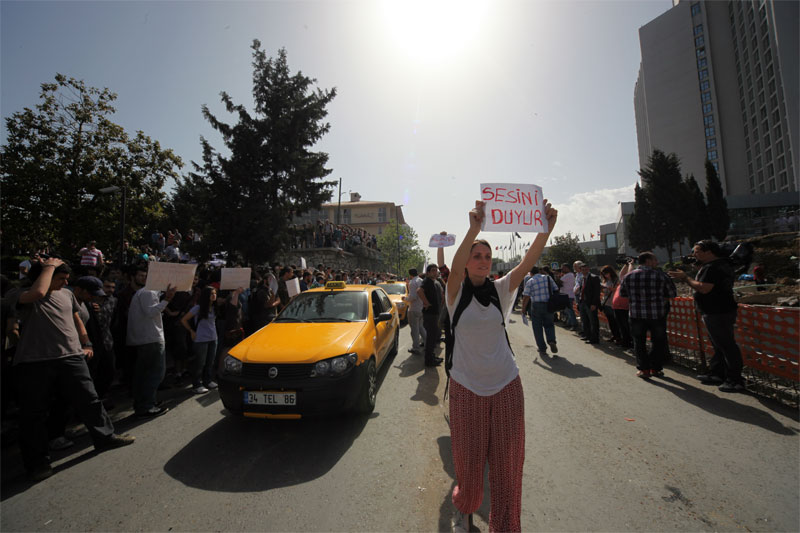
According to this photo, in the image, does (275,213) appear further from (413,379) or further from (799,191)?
(799,191)

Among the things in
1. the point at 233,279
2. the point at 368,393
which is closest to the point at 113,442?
the point at 368,393

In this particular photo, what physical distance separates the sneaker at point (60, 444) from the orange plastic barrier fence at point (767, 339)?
340 inches

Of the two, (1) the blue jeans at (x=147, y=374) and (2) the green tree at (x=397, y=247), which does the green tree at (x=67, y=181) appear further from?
(2) the green tree at (x=397, y=247)

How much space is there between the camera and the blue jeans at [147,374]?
4.46 m

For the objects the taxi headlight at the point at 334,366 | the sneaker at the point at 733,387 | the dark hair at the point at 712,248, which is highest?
the dark hair at the point at 712,248

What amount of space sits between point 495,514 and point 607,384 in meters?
4.22

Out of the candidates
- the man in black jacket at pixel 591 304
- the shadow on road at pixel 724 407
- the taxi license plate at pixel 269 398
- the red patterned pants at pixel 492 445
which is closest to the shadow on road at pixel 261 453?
the taxi license plate at pixel 269 398

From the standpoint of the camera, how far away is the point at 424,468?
3.06 meters

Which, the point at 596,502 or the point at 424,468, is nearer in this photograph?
the point at 596,502

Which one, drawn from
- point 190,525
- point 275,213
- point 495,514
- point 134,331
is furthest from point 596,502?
point 275,213

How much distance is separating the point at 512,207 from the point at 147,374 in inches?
195

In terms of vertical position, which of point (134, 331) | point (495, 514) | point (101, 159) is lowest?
point (495, 514)

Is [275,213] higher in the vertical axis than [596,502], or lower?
higher

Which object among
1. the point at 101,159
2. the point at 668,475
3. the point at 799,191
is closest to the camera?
the point at 668,475
